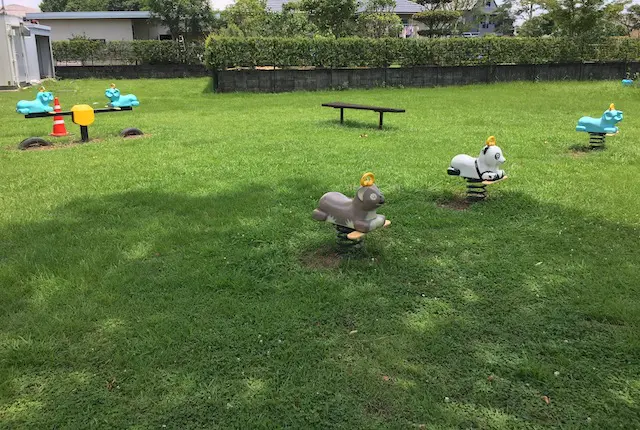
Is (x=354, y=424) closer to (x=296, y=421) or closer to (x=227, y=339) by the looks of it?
(x=296, y=421)

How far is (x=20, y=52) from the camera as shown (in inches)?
762

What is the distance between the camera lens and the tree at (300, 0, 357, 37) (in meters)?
22.4

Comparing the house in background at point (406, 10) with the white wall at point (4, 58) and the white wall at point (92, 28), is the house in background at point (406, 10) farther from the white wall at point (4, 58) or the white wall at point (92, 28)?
the white wall at point (4, 58)

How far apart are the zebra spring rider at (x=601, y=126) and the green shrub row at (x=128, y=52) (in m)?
21.6

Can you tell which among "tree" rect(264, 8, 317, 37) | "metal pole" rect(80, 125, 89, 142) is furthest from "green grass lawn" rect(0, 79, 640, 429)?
"tree" rect(264, 8, 317, 37)

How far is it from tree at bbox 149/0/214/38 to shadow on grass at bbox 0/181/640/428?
2565 centimetres

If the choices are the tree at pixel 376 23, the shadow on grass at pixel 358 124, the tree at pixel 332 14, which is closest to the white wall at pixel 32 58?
the tree at pixel 332 14

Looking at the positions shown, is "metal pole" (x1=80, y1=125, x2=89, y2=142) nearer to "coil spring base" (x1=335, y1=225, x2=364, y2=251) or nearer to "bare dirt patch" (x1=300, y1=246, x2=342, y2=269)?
"bare dirt patch" (x1=300, y1=246, x2=342, y2=269)

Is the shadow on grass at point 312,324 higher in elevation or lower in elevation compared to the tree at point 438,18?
lower

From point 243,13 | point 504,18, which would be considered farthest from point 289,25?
point 504,18

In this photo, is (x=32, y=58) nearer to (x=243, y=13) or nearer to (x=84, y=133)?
(x=243, y=13)

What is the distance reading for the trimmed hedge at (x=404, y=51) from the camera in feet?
57.2

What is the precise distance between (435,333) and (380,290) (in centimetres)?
62

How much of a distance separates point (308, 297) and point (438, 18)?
28.5m
